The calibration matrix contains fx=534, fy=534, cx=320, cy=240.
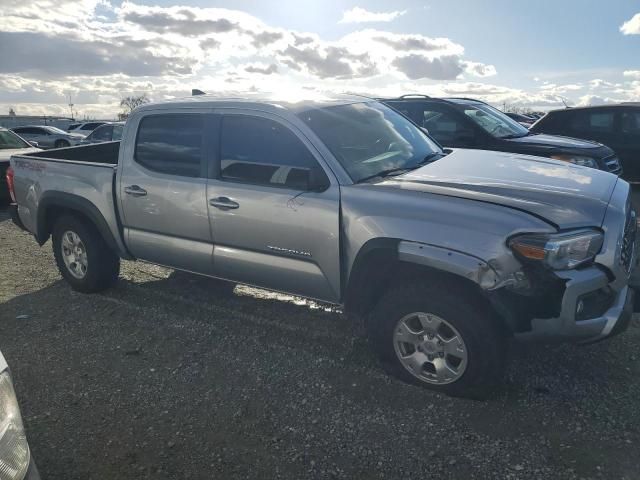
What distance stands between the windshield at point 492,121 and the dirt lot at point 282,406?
3.87 m

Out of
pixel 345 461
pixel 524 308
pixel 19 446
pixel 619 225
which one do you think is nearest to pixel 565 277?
pixel 524 308

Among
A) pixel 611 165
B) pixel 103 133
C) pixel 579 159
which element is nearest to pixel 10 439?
pixel 579 159

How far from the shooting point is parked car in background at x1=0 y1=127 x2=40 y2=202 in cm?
943

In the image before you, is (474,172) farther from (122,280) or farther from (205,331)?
(122,280)

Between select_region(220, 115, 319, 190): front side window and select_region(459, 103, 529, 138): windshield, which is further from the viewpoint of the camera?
select_region(459, 103, 529, 138): windshield

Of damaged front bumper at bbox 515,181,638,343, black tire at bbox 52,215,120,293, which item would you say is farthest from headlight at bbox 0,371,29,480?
black tire at bbox 52,215,120,293

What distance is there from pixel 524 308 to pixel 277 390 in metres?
1.63

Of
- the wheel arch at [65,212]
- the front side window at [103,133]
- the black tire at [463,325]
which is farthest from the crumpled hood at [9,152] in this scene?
the black tire at [463,325]

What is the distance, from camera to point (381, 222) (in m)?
3.26

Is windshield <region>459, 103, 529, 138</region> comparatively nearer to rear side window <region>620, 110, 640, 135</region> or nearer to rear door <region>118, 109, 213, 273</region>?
rear side window <region>620, 110, 640, 135</region>

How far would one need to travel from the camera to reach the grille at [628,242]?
3.17 m

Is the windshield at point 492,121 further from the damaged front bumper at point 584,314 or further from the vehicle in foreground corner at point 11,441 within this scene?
the vehicle in foreground corner at point 11,441

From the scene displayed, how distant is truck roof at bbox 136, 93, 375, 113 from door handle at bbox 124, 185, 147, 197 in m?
0.70

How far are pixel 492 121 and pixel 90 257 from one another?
5.63 metres
